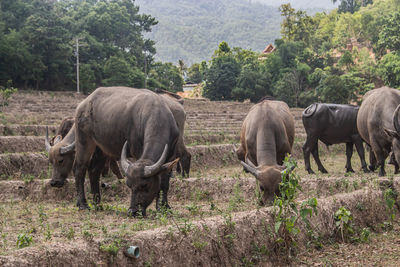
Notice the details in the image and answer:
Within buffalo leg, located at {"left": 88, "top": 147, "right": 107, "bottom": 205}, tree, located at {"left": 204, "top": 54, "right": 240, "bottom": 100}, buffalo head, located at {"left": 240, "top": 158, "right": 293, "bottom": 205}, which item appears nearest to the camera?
buffalo head, located at {"left": 240, "top": 158, "right": 293, "bottom": 205}

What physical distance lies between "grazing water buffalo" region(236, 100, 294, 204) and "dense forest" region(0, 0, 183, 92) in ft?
103

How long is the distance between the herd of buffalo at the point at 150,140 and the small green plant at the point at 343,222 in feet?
3.27

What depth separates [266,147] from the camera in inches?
282

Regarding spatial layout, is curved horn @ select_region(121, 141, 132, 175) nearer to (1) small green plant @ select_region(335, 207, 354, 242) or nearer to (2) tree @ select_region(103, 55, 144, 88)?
(1) small green plant @ select_region(335, 207, 354, 242)

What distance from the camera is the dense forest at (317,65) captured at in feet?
127

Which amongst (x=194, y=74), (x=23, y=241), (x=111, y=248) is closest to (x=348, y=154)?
(x=111, y=248)

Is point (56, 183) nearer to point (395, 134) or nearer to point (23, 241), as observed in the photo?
point (23, 241)

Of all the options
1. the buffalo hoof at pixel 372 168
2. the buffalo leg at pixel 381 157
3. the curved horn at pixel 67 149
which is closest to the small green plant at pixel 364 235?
the buffalo leg at pixel 381 157

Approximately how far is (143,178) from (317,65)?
50.2 m

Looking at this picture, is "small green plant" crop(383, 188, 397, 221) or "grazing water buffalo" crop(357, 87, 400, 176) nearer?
"small green plant" crop(383, 188, 397, 221)

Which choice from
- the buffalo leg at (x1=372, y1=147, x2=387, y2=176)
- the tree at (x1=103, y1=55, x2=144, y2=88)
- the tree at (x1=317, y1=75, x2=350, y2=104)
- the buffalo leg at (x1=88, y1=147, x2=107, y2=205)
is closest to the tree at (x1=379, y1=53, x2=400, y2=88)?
the tree at (x1=317, y1=75, x2=350, y2=104)

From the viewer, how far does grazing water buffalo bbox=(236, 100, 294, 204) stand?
6582 mm

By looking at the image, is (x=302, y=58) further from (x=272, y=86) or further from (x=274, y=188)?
(x=274, y=188)

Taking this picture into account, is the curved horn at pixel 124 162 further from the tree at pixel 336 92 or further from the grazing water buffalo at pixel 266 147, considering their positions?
the tree at pixel 336 92
